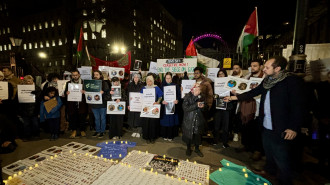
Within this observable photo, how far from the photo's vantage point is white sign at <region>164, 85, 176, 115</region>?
495cm

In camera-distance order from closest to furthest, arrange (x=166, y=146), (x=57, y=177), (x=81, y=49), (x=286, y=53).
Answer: (x=57, y=177) → (x=166, y=146) → (x=286, y=53) → (x=81, y=49)

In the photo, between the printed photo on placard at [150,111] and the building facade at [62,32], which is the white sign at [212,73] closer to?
the printed photo on placard at [150,111]

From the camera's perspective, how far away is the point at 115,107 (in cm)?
533

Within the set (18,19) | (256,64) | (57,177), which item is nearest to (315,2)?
(256,64)

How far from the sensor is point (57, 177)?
3359 mm

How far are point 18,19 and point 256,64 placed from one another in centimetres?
7524

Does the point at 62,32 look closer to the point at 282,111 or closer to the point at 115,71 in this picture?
the point at 115,71

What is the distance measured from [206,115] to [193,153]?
4.52 ft

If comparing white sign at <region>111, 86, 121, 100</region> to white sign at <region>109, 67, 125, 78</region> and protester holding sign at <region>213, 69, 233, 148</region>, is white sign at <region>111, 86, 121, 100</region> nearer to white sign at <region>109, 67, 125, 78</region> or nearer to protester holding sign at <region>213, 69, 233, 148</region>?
white sign at <region>109, 67, 125, 78</region>

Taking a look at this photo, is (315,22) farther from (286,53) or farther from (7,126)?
(7,126)

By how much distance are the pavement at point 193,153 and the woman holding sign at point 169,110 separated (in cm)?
32

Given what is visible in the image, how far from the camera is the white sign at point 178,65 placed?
632 cm

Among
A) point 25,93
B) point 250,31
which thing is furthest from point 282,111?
point 25,93

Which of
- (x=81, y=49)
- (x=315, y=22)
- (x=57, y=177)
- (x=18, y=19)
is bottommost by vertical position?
(x=57, y=177)
